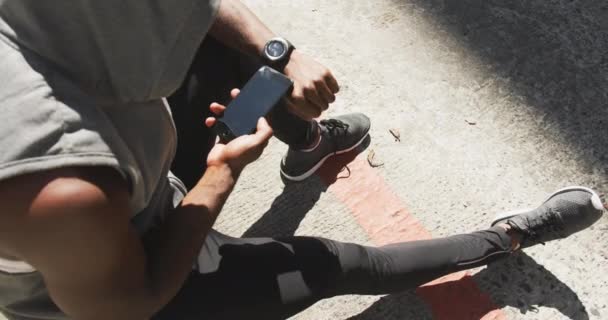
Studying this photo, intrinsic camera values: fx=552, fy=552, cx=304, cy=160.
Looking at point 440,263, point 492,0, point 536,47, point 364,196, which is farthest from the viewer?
point 492,0

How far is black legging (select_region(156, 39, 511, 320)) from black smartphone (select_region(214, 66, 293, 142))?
293mm

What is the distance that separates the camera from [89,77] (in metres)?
0.96

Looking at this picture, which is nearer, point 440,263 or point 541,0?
point 440,263

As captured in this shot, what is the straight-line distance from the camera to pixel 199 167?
1854 mm

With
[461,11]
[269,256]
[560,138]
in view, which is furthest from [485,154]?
[269,256]

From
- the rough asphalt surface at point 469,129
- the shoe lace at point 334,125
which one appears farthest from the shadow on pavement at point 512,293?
the shoe lace at point 334,125

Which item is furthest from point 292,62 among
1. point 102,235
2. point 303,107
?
point 102,235

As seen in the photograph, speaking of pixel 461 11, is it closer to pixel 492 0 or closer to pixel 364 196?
pixel 492 0

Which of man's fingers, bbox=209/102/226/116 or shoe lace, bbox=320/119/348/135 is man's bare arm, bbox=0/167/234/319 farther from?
shoe lace, bbox=320/119/348/135

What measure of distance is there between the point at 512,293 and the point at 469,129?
70 cm

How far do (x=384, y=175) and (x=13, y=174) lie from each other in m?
1.63

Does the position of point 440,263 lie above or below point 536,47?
below

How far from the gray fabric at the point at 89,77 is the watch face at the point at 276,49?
0.61m

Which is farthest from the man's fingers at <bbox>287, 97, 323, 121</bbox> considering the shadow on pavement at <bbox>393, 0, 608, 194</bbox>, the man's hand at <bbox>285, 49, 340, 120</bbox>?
the shadow on pavement at <bbox>393, 0, 608, 194</bbox>
